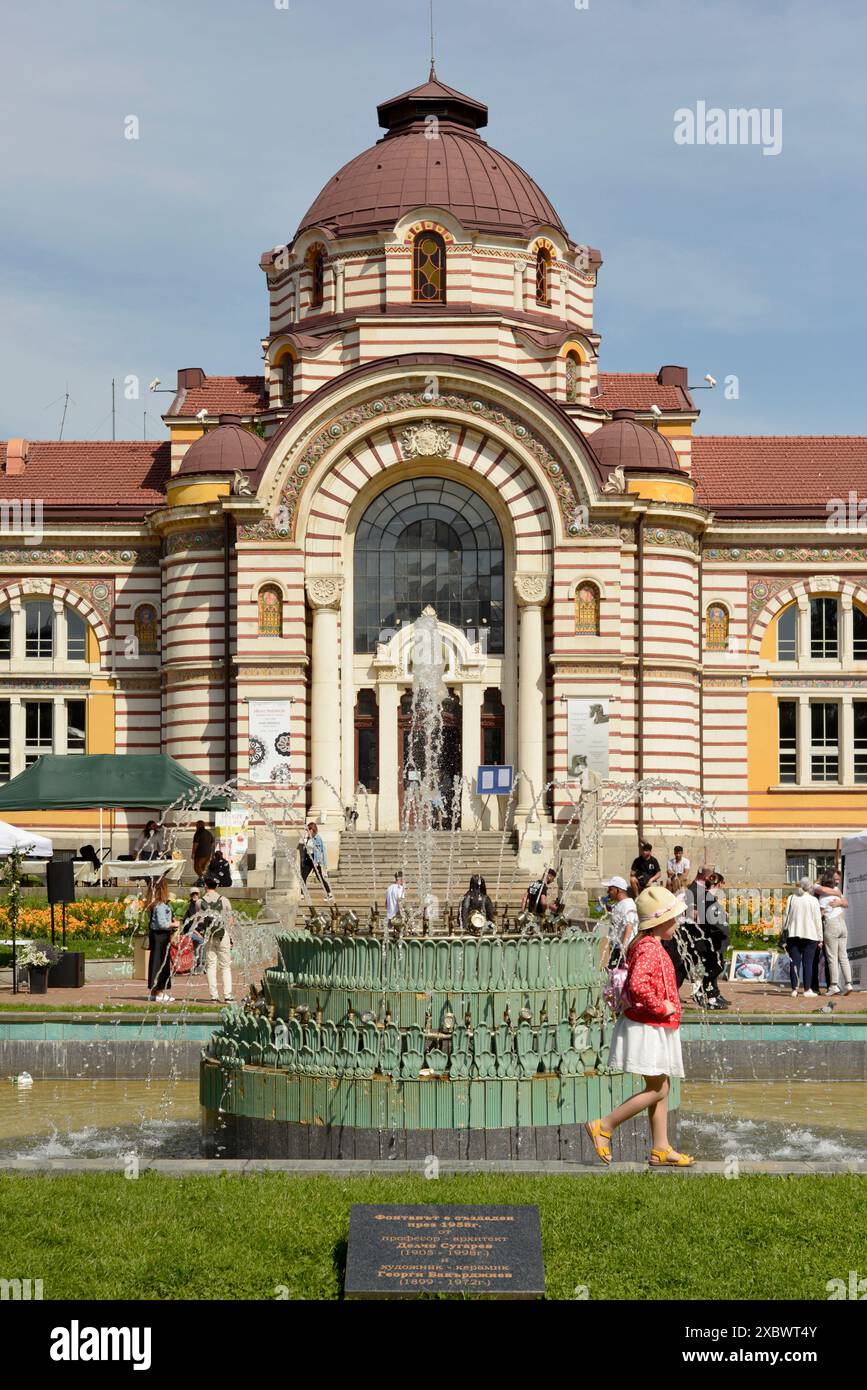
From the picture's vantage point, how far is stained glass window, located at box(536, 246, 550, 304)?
44.6 metres

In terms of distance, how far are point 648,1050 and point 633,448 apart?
3024cm

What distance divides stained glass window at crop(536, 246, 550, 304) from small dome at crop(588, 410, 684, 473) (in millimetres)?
4632

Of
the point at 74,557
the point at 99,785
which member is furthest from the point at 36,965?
the point at 74,557

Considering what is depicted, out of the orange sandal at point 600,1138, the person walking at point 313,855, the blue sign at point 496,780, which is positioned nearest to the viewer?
the orange sandal at point 600,1138

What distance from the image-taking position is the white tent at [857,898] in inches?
992

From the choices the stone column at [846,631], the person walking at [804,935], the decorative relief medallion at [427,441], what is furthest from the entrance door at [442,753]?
the person walking at [804,935]

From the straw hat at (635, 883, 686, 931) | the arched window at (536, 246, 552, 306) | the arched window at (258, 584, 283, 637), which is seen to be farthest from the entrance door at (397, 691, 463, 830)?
the straw hat at (635, 883, 686, 931)

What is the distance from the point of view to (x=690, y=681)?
41656mm

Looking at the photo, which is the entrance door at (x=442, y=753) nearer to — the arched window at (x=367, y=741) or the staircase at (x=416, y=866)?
the arched window at (x=367, y=741)

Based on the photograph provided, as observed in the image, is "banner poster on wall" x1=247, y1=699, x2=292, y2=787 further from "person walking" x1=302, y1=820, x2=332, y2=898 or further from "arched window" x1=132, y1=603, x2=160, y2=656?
"arched window" x1=132, y1=603, x2=160, y2=656

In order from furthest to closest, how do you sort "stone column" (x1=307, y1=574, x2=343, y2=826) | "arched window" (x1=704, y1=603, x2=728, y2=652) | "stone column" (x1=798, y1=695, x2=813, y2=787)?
"arched window" (x1=704, y1=603, x2=728, y2=652) < "stone column" (x1=798, y1=695, x2=813, y2=787) < "stone column" (x1=307, y1=574, x2=343, y2=826)

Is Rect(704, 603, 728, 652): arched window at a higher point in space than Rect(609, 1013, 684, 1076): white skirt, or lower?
higher

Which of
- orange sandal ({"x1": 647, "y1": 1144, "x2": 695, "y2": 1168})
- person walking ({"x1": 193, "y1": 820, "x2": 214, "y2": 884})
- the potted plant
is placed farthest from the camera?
person walking ({"x1": 193, "y1": 820, "x2": 214, "y2": 884})

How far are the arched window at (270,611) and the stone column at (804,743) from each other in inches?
489
